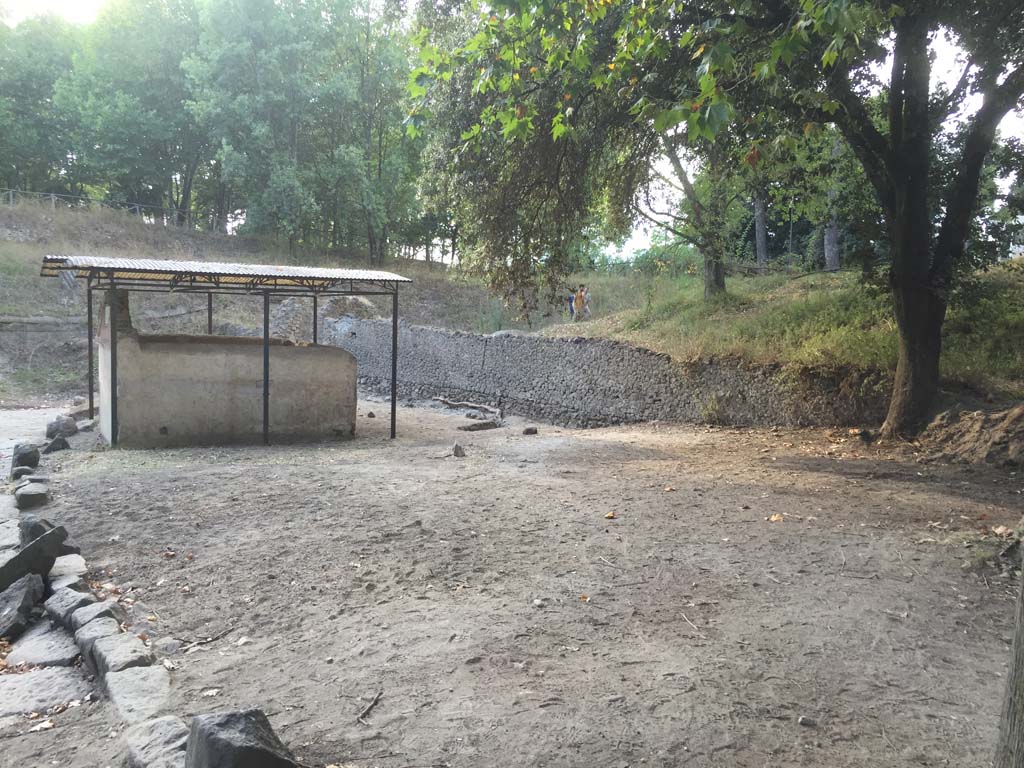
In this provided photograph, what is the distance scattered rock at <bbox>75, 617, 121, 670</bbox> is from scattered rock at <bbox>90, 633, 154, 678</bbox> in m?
0.04

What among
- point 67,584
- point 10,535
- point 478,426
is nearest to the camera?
point 67,584

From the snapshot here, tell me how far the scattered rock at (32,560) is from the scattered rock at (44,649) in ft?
2.12

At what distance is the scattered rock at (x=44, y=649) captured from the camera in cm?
381

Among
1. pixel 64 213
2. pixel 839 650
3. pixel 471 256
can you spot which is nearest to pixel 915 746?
pixel 839 650

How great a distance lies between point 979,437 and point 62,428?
13199 mm

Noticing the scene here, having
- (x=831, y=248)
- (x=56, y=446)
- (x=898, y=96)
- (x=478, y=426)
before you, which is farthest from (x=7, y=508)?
(x=831, y=248)

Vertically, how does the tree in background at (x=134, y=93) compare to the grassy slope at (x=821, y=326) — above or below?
above

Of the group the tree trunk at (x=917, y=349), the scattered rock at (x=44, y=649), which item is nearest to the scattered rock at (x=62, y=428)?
the scattered rock at (x=44, y=649)

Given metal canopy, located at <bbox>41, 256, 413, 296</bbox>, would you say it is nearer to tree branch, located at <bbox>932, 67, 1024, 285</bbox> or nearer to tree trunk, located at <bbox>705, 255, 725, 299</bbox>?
tree branch, located at <bbox>932, 67, 1024, 285</bbox>

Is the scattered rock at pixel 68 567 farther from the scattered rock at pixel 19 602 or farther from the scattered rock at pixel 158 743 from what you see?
the scattered rock at pixel 158 743

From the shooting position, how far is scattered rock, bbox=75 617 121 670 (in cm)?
373

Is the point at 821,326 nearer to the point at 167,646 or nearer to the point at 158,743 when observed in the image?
the point at 167,646

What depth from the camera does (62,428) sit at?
1150 cm

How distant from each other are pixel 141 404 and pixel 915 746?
10529 mm
